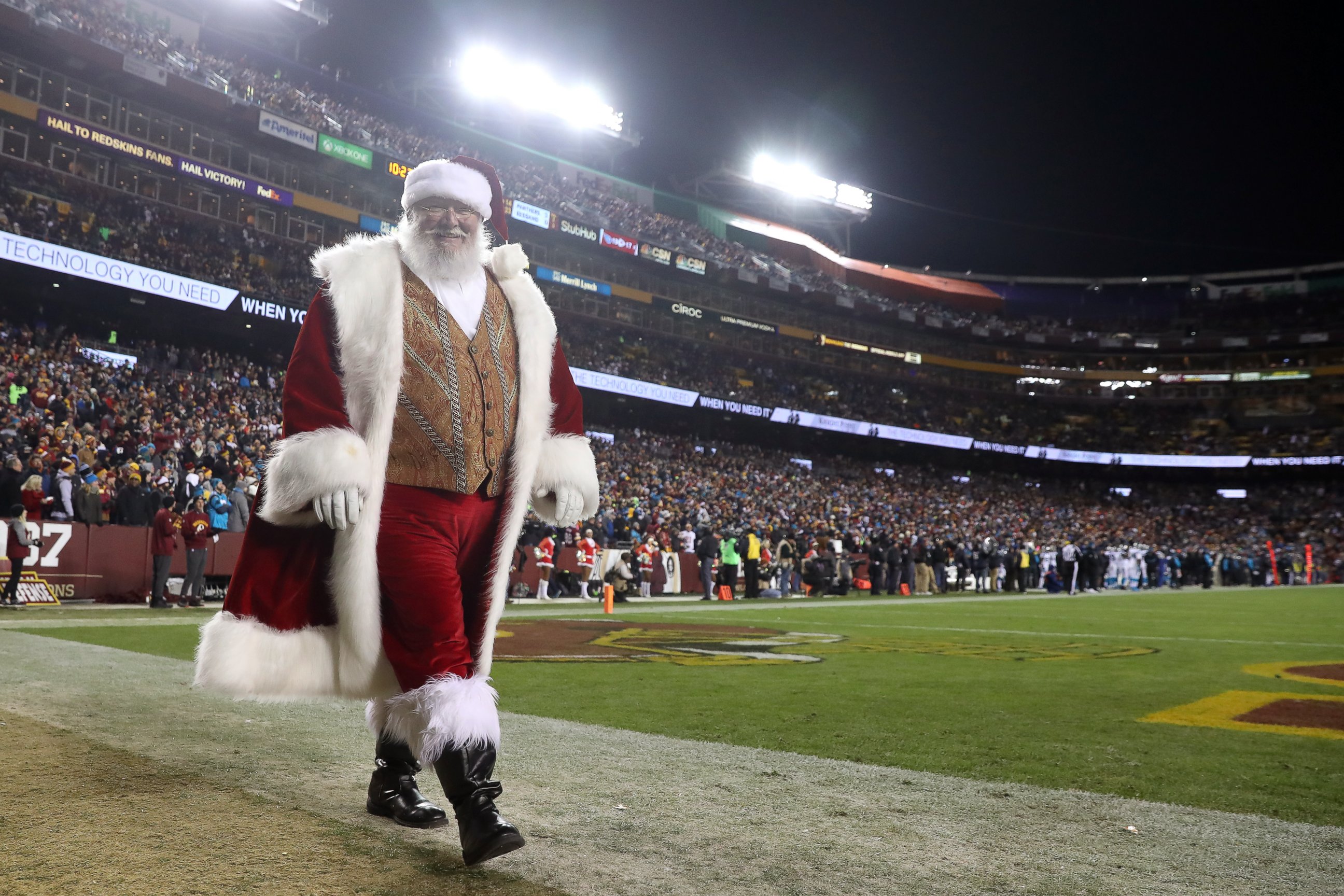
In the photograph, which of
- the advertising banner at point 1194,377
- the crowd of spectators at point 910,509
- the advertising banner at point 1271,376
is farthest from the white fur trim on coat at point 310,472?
the advertising banner at point 1271,376

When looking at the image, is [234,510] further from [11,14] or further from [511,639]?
[11,14]

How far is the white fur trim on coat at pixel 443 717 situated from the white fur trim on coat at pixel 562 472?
0.68 meters

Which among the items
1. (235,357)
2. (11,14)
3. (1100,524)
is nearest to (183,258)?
(235,357)

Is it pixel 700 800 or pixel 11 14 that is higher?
pixel 11 14

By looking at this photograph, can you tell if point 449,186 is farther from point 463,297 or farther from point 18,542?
point 18,542

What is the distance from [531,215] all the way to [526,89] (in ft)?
38.5

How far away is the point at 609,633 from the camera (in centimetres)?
1045

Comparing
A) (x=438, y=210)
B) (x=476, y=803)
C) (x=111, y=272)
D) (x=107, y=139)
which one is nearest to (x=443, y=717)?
(x=476, y=803)

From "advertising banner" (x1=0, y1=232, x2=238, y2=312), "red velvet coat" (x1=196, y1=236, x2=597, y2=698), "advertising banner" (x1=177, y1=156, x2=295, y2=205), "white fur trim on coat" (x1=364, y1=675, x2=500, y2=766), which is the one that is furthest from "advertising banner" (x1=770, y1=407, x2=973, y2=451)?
"white fur trim on coat" (x1=364, y1=675, x2=500, y2=766)

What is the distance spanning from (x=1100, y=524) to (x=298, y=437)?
53.5 m

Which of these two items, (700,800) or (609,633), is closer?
(700,800)

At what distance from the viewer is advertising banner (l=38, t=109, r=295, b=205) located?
27891 mm

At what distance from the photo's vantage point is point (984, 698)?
5.93m

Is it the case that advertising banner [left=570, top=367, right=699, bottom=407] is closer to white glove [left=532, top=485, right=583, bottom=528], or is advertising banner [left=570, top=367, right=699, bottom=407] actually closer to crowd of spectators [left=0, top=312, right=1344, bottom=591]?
crowd of spectators [left=0, top=312, right=1344, bottom=591]
